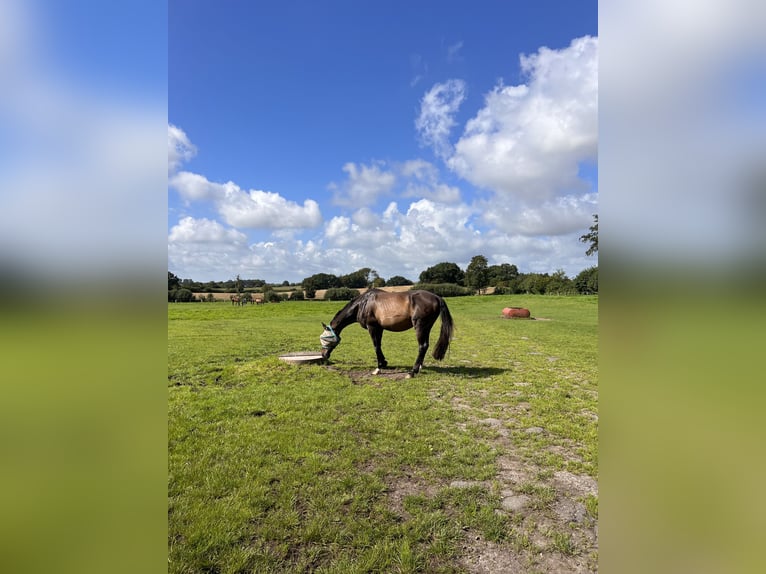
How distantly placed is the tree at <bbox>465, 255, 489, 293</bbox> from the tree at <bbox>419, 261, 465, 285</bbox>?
1.67m

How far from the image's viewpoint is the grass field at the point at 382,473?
2959mm

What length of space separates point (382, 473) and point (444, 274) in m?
75.6

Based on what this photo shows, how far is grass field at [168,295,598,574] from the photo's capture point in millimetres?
2959

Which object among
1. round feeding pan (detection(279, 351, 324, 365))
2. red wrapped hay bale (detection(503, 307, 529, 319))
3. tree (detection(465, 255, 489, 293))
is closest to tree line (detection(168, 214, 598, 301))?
tree (detection(465, 255, 489, 293))

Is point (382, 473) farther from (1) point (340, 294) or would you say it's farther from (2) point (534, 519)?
(1) point (340, 294)

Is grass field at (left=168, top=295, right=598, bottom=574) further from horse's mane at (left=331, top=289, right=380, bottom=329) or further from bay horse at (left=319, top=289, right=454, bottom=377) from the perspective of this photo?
horse's mane at (left=331, top=289, right=380, bottom=329)

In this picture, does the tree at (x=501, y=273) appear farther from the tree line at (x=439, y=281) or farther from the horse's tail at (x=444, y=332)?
the horse's tail at (x=444, y=332)

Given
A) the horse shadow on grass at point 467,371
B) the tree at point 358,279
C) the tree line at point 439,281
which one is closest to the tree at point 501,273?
the tree line at point 439,281
